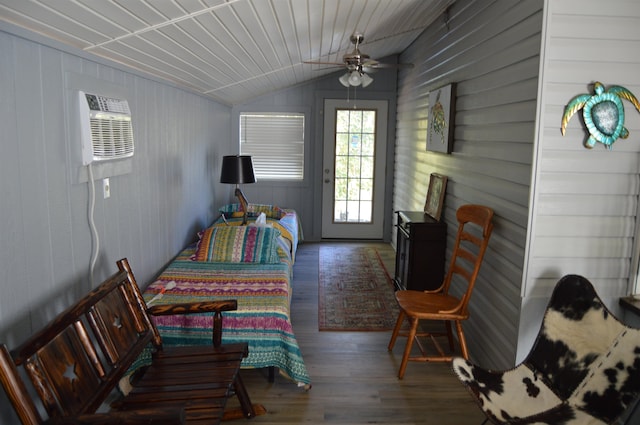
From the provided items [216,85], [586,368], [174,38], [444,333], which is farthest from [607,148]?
[216,85]

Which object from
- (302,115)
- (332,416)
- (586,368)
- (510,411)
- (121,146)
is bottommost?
(332,416)

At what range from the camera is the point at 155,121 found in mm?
3275

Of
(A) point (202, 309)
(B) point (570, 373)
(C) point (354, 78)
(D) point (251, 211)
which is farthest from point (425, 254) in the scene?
(D) point (251, 211)

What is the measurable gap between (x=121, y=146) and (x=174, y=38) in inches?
24.8

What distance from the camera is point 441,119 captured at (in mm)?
4004

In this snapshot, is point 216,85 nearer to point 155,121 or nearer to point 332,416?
point 155,121

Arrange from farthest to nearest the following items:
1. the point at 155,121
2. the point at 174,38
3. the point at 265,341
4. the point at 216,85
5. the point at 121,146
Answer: the point at 216,85
the point at 155,121
the point at 265,341
the point at 121,146
the point at 174,38

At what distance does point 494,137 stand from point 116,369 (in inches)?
95.9

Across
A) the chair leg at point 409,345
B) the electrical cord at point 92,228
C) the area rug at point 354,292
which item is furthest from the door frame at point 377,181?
the electrical cord at point 92,228

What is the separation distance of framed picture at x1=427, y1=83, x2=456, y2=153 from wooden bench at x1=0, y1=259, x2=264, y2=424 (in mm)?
2265

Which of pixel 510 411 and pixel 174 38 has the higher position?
pixel 174 38

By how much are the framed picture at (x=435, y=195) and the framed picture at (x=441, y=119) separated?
248mm

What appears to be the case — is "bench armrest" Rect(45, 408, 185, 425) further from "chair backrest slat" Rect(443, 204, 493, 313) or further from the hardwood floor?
"chair backrest slat" Rect(443, 204, 493, 313)

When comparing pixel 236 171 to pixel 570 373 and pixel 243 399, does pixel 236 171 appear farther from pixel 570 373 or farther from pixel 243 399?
pixel 570 373
